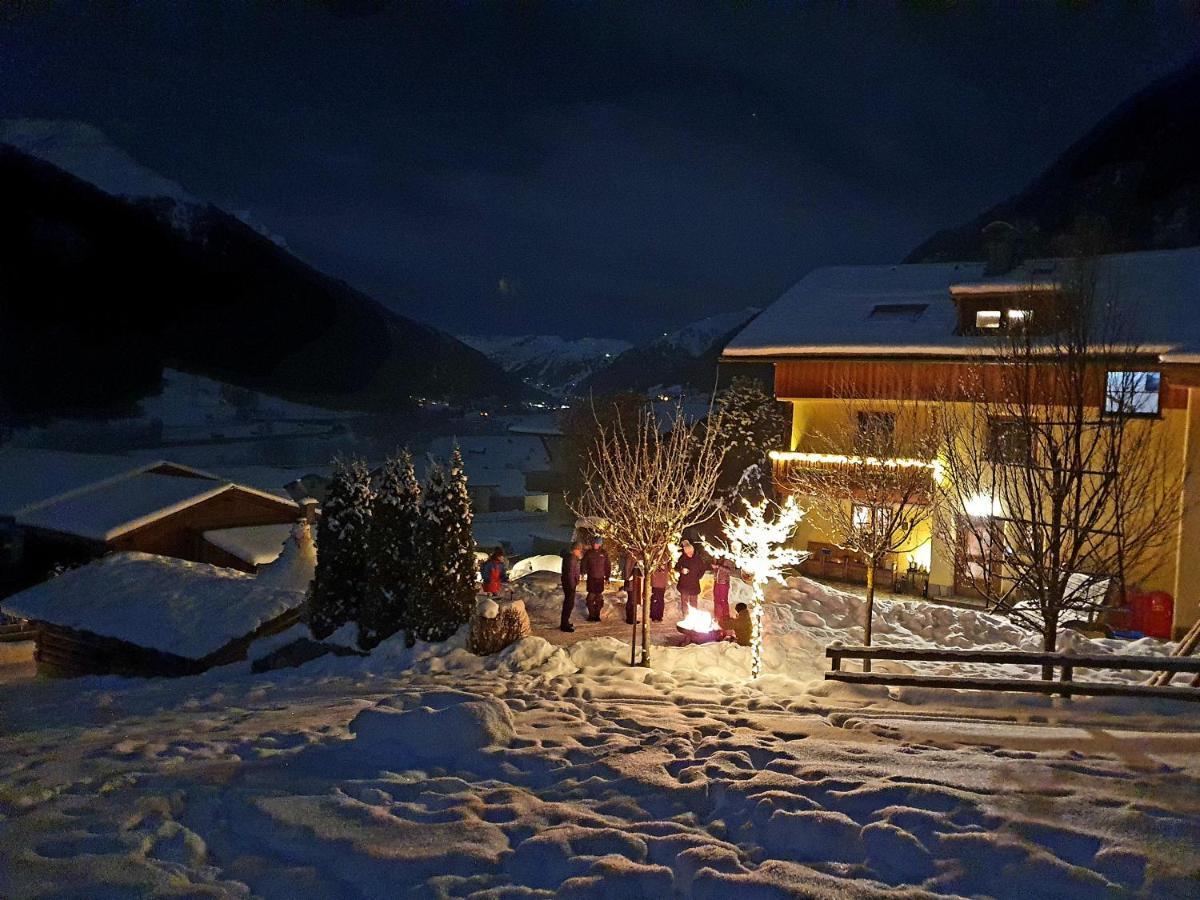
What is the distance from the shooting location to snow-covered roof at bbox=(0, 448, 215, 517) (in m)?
28.6

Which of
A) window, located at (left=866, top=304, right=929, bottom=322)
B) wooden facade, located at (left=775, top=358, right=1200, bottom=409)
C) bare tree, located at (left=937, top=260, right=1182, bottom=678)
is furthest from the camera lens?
window, located at (left=866, top=304, right=929, bottom=322)

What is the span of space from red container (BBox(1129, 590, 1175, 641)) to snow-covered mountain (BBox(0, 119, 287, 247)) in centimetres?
9498

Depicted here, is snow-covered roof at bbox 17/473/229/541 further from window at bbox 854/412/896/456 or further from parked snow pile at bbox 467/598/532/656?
window at bbox 854/412/896/456

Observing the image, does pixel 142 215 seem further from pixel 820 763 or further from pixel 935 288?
pixel 820 763

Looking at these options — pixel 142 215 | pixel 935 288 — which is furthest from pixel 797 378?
pixel 142 215

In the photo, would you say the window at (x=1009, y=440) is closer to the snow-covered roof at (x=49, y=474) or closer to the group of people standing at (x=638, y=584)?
the group of people standing at (x=638, y=584)

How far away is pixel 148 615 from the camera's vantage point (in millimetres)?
20031

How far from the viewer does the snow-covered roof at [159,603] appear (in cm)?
1927

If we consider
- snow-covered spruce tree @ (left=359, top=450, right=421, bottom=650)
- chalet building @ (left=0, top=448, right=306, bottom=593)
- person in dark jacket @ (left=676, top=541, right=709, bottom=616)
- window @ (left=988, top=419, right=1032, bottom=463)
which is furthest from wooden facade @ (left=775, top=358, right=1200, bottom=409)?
chalet building @ (left=0, top=448, right=306, bottom=593)

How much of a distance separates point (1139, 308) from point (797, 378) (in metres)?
8.52

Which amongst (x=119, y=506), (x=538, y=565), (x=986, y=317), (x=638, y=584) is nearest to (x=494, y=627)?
(x=638, y=584)

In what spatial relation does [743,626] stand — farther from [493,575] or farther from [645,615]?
[493,575]

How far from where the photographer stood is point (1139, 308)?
18.8m

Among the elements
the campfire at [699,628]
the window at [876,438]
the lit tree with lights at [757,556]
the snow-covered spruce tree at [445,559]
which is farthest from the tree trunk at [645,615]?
the window at [876,438]
